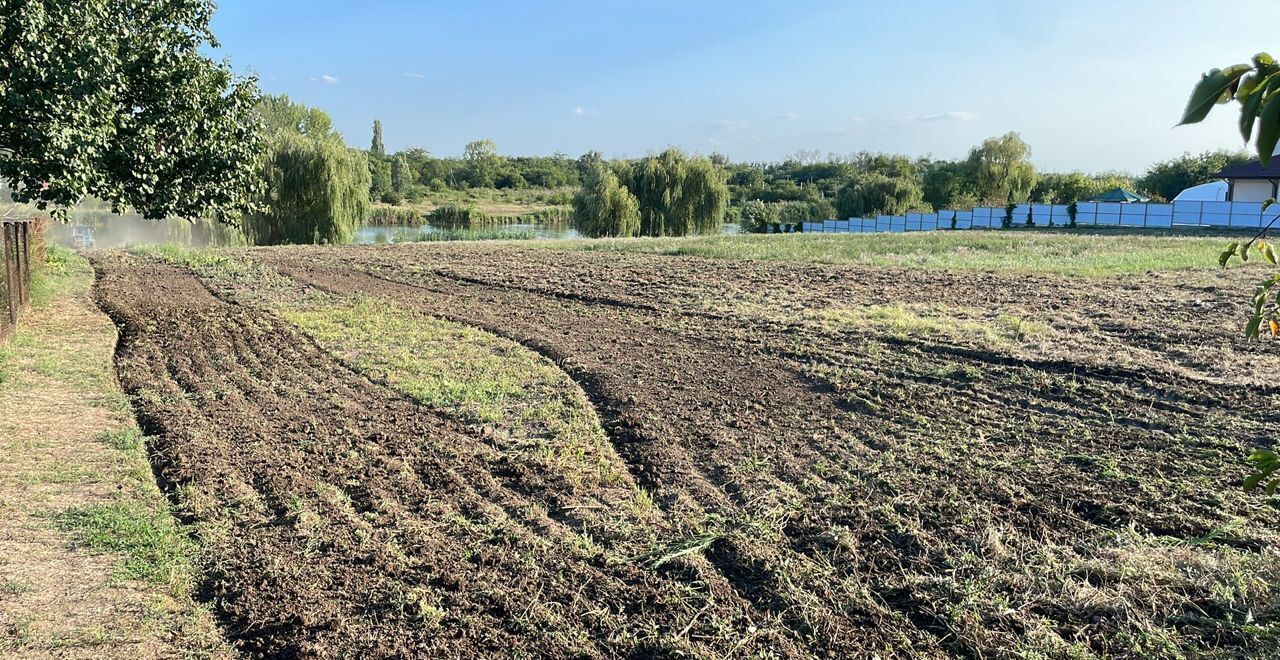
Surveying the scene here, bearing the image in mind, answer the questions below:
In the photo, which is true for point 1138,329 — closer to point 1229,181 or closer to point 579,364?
point 579,364

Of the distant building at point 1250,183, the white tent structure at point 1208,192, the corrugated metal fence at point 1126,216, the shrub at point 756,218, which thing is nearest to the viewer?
the corrugated metal fence at point 1126,216

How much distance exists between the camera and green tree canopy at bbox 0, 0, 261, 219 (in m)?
6.98

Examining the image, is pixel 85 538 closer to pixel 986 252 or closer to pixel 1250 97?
pixel 1250 97

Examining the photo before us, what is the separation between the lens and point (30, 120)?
7.14 m

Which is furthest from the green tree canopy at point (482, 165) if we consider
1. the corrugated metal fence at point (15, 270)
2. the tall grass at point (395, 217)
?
the corrugated metal fence at point (15, 270)

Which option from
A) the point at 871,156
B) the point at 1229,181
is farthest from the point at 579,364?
the point at 871,156

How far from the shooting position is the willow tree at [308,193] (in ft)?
100

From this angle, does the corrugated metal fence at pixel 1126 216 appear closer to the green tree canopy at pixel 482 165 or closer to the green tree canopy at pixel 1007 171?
the green tree canopy at pixel 1007 171

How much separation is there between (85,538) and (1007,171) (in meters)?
70.1

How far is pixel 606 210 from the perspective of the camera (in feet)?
138

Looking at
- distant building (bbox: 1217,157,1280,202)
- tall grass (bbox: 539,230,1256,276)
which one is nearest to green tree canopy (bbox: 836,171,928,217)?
Answer: distant building (bbox: 1217,157,1280,202)

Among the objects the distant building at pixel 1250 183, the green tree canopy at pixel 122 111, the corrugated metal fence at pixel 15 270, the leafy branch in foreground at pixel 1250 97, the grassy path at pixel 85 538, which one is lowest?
the grassy path at pixel 85 538

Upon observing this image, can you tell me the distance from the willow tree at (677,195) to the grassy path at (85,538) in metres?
38.6

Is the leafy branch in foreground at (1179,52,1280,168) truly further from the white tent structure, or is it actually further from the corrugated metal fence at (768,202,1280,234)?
the white tent structure
